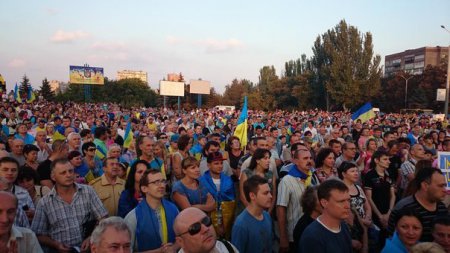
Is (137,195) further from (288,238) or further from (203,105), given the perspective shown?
(203,105)

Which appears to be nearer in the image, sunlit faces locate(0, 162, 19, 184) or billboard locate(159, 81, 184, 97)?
sunlit faces locate(0, 162, 19, 184)

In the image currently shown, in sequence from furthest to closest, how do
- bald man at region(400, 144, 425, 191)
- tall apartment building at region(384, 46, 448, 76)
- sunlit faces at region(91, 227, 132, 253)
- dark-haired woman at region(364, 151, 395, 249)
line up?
tall apartment building at region(384, 46, 448, 76)
bald man at region(400, 144, 425, 191)
dark-haired woman at region(364, 151, 395, 249)
sunlit faces at region(91, 227, 132, 253)

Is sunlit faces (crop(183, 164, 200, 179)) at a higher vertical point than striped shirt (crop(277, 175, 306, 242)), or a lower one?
higher

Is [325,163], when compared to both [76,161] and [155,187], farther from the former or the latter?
[76,161]

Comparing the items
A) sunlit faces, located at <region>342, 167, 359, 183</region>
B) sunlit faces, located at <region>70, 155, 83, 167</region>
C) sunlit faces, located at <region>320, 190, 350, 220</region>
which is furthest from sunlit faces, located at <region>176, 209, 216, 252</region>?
sunlit faces, located at <region>70, 155, 83, 167</region>

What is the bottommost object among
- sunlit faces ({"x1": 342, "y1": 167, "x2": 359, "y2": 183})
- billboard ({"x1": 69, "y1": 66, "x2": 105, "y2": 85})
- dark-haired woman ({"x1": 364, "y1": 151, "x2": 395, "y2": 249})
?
dark-haired woman ({"x1": 364, "y1": 151, "x2": 395, "y2": 249})

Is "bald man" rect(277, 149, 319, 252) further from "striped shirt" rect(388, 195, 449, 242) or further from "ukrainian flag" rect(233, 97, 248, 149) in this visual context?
"ukrainian flag" rect(233, 97, 248, 149)

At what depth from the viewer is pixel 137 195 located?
448cm

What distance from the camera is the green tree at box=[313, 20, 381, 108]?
164 ft

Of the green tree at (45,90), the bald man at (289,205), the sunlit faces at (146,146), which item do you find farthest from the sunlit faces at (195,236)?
the green tree at (45,90)

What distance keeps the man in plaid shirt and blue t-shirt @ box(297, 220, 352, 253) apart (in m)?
2.12

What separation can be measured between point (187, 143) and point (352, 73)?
47.8 meters

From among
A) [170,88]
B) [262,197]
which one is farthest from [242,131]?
[170,88]

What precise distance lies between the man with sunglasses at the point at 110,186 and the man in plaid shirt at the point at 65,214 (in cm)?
63
